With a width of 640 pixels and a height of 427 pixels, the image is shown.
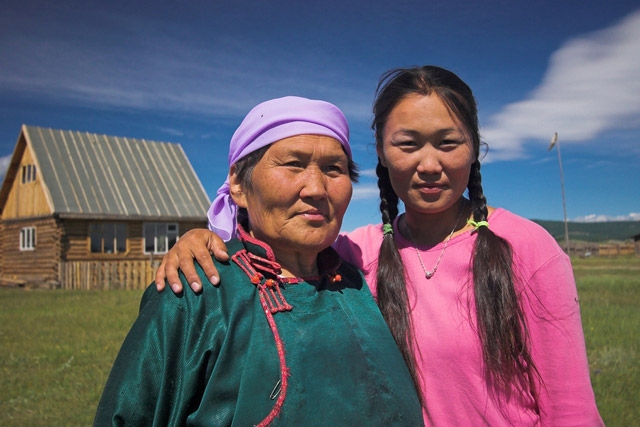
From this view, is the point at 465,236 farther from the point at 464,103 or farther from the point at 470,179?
the point at 464,103

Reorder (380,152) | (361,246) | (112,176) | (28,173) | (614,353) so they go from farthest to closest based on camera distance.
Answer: (112,176) → (28,173) → (614,353) → (361,246) → (380,152)

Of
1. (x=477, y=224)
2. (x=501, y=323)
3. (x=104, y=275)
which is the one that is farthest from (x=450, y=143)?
(x=104, y=275)

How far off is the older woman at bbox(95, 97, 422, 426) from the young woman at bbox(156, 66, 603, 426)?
0.14 meters

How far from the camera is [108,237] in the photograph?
21.6m

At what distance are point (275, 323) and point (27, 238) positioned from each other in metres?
23.7

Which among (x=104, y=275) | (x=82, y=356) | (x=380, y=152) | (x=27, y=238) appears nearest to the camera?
(x=380, y=152)

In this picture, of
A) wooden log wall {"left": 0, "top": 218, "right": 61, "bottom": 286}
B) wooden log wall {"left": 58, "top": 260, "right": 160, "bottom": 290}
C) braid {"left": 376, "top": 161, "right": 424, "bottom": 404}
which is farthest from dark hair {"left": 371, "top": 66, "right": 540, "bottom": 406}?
wooden log wall {"left": 0, "top": 218, "right": 61, "bottom": 286}

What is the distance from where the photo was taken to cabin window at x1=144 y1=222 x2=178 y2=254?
72.6 ft

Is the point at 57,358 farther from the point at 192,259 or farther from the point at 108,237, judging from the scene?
the point at 108,237

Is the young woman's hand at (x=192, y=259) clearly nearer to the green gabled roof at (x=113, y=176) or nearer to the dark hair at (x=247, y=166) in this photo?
the dark hair at (x=247, y=166)

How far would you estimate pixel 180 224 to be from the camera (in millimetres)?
22719

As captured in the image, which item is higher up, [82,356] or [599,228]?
[599,228]

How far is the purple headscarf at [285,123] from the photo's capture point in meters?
1.87

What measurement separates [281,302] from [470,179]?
1065 millimetres
